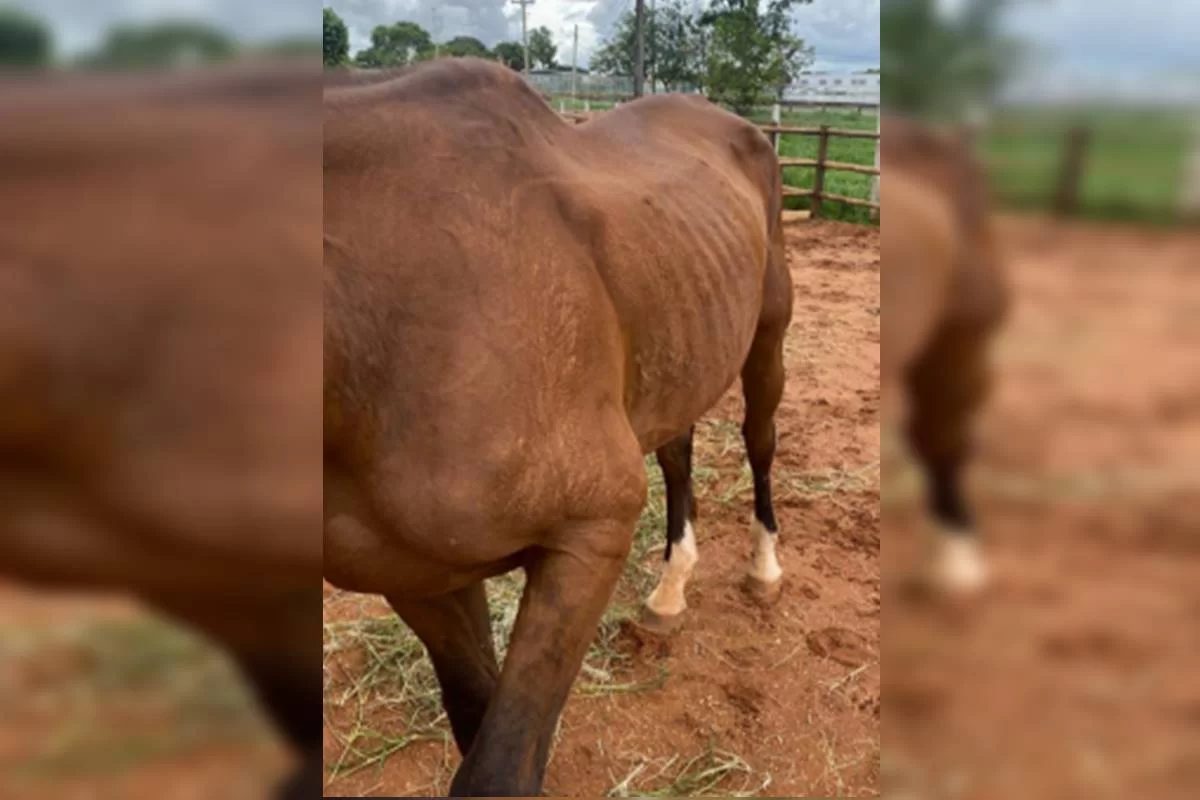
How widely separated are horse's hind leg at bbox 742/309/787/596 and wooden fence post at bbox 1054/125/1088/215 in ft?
5.09

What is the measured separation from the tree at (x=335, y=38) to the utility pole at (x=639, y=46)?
601mm

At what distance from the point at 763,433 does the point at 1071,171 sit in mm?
1726

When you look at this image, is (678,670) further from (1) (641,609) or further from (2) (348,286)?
(2) (348,286)

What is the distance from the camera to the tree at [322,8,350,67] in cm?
43

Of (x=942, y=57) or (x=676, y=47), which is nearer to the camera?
(x=942, y=57)

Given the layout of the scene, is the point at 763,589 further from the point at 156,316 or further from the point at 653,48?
the point at 156,316

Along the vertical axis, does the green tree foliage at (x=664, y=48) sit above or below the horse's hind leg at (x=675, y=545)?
above

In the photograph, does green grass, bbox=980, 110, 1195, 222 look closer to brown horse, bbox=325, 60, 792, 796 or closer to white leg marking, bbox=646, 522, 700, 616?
brown horse, bbox=325, 60, 792, 796

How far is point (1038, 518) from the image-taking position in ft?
0.55

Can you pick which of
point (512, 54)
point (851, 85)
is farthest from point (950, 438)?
point (512, 54)

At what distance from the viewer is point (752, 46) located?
1134 millimetres

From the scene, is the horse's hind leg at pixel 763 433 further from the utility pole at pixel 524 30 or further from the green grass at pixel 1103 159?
the green grass at pixel 1103 159

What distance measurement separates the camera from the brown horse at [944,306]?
168mm

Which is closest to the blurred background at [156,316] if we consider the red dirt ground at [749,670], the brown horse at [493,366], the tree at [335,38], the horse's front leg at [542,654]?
the tree at [335,38]
